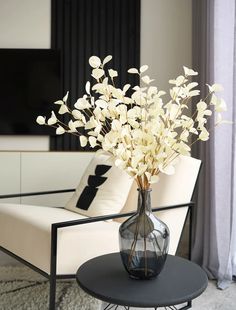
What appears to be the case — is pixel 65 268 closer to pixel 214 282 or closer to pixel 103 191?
pixel 103 191

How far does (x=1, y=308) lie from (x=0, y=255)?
3.10 feet

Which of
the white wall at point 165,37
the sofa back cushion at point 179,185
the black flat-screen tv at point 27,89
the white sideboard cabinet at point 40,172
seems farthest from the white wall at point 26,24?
the sofa back cushion at point 179,185

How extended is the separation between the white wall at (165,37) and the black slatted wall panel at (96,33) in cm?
8

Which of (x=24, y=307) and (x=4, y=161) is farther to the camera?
(x=4, y=161)

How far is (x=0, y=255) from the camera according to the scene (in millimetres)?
2818

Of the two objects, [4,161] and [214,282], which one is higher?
[4,161]

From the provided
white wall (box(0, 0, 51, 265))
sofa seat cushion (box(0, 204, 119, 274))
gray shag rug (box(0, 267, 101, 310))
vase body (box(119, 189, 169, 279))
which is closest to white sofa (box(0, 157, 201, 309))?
sofa seat cushion (box(0, 204, 119, 274))

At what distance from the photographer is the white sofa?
175 centimetres

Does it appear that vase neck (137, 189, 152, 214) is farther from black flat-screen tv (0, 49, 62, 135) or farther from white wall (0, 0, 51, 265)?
white wall (0, 0, 51, 265)

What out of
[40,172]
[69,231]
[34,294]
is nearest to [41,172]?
[40,172]

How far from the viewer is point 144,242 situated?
1.33 metres

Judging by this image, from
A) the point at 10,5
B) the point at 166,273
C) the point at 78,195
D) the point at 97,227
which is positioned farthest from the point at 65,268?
the point at 10,5

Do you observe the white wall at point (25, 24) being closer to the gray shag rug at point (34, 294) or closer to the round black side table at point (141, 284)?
the gray shag rug at point (34, 294)

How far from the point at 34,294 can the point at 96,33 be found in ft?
7.75
